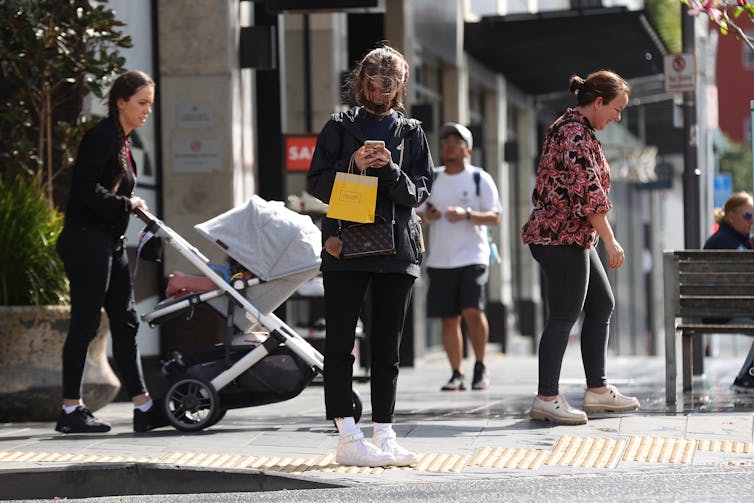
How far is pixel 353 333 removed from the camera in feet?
21.8

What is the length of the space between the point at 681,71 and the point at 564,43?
25.9 feet

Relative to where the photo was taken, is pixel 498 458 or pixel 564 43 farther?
pixel 564 43

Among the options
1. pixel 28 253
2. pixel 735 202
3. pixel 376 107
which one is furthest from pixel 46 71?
pixel 735 202

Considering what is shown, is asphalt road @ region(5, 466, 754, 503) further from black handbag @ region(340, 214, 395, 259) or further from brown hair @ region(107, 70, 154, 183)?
brown hair @ region(107, 70, 154, 183)

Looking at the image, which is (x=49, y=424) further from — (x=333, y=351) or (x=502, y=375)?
(x=502, y=375)

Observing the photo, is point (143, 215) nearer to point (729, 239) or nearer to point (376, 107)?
point (376, 107)

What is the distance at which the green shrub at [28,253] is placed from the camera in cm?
902

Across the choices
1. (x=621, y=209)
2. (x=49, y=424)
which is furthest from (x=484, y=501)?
(x=621, y=209)

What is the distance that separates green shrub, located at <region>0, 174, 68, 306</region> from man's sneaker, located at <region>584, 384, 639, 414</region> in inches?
121

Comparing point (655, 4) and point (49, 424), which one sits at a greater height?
point (655, 4)

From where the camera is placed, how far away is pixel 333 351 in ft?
21.6

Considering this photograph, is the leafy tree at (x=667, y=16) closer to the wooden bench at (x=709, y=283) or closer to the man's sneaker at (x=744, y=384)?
the man's sneaker at (x=744, y=384)

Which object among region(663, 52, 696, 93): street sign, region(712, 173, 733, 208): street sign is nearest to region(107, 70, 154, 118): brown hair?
region(663, 52, 696, 93): street sign

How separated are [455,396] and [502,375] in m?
3.29
